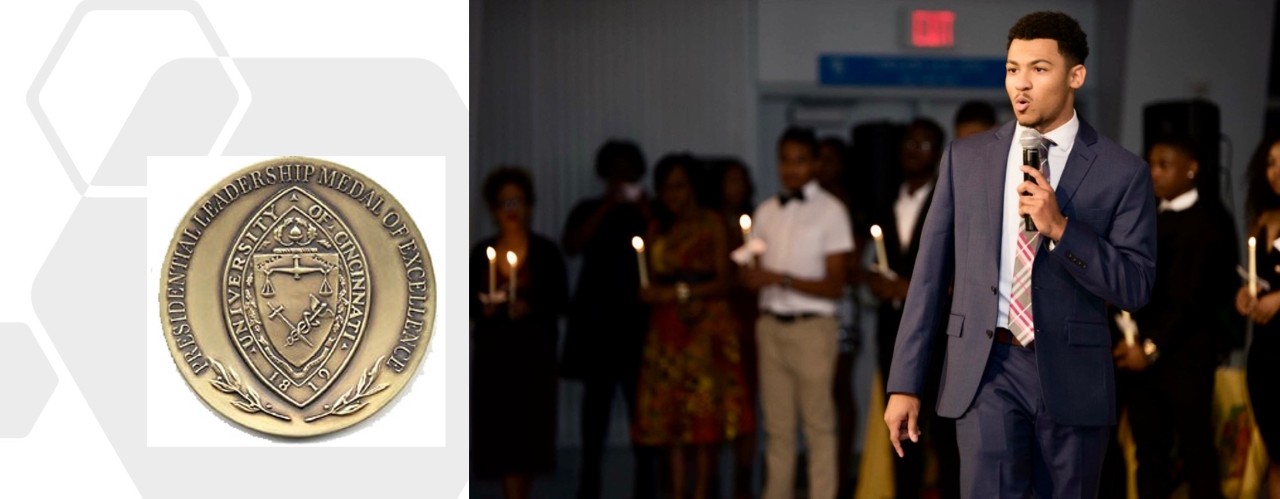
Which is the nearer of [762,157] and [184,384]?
[184,384]

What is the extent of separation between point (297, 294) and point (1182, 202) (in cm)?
324

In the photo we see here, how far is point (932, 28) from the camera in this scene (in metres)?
9.27

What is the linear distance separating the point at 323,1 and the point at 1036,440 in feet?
5.93

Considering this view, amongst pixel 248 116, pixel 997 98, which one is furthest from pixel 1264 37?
pixel 248 116

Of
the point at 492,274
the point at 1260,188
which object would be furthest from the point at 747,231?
the point at 1260,188

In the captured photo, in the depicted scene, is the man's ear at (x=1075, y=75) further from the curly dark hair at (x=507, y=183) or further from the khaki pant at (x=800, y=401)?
the curly dark hair at (x=507, y=183)

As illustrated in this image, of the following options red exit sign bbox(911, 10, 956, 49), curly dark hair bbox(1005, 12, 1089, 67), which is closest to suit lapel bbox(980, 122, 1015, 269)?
curly dark hair bbox(1005, 12, 1089, 67)

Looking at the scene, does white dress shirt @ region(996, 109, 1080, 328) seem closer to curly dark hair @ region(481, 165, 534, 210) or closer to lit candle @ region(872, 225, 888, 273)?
lit candle @ region(872, 225, 888, 273)

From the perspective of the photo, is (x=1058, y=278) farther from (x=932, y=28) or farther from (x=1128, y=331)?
(x=932, y=28)

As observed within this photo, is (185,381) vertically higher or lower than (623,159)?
lower

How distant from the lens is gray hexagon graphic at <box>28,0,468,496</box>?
372 cm

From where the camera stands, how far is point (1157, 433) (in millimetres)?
5652

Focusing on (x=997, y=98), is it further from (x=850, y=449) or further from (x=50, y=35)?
(x=50, y=35)

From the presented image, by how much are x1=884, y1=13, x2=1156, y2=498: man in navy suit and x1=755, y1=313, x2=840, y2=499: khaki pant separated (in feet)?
8.79
